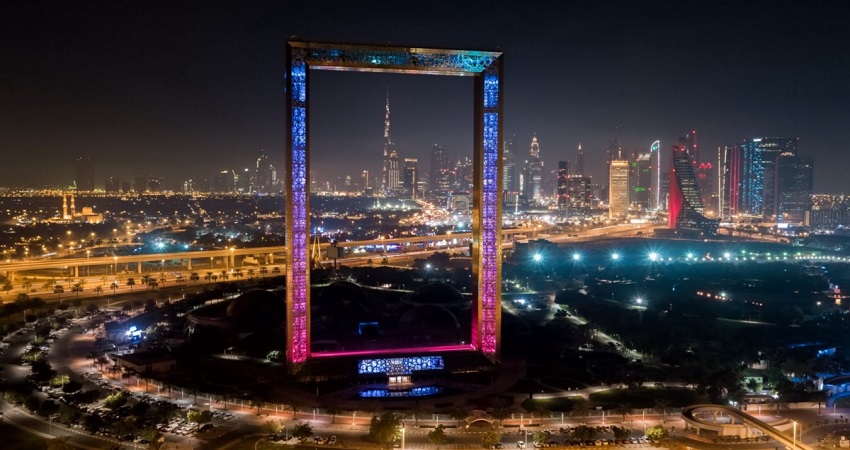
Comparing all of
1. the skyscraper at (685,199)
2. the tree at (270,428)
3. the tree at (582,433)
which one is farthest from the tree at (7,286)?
the skyscraper at (685,199)

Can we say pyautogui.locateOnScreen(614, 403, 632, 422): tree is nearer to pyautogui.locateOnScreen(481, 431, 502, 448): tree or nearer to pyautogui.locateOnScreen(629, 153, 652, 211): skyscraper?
pyautogui.locateOnScreen(481, 431, 502, 448): tree

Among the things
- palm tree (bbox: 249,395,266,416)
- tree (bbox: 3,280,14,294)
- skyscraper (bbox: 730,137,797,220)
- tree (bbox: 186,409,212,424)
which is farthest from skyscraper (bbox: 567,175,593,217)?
tree (bbox: 186,409,212,424)

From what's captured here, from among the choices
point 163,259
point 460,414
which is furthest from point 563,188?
point 460,414

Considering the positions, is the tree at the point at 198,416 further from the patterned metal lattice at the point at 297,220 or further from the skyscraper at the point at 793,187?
the skyscraper at the point at 793,187

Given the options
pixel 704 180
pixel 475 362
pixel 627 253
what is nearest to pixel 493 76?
pixel 475 362

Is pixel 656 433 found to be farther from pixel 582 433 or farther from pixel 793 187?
pixel 793 187

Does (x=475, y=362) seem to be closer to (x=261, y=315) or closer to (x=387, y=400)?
(x=387, y=400)

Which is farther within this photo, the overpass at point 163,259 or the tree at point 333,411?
the overpass at point 163,259
